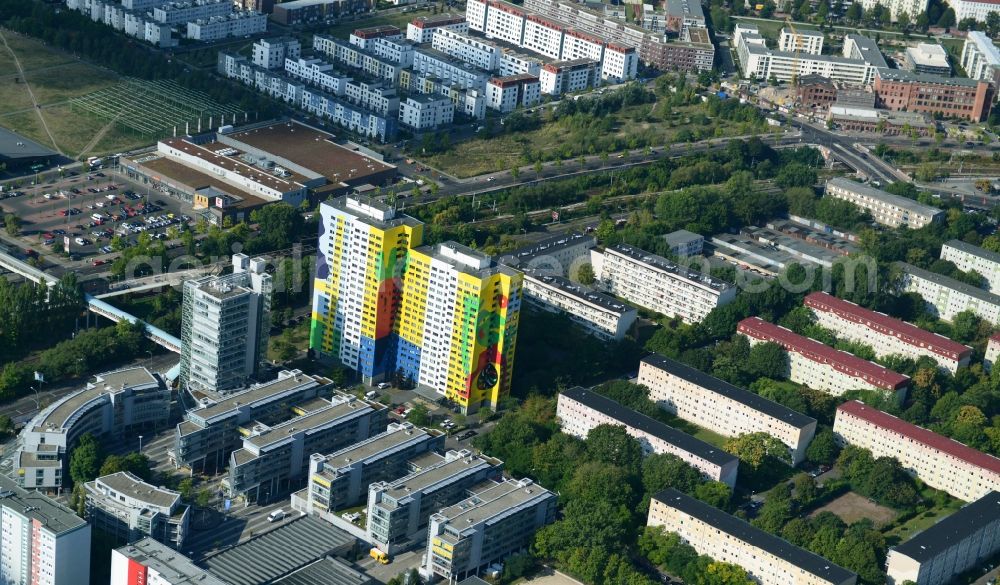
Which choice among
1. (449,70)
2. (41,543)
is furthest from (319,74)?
(41,543)

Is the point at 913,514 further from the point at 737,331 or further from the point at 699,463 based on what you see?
the point at 737,331

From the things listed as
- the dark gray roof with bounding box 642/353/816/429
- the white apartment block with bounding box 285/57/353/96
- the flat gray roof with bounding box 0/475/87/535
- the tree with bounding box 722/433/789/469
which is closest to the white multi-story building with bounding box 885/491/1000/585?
the tree with bounding box 722/433/789/469

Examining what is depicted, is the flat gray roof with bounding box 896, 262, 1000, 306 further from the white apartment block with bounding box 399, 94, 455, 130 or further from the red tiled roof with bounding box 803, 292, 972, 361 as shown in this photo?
the white apartment block with bounding box 399, 94, 455, 130

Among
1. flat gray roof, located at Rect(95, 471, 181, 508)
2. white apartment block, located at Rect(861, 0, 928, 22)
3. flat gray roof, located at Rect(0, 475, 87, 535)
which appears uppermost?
white apartment block, located at Rect(861, 0, 928, 22)

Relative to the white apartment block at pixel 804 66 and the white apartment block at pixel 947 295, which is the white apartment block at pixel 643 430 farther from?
the white apartment block at pixel 804 66

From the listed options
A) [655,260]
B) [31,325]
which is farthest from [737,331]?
[31,325]

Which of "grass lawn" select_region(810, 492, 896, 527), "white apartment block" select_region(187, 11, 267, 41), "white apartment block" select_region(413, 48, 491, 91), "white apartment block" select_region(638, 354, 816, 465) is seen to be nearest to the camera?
"grass lawn" select_region(810, 492, 896, 527)
